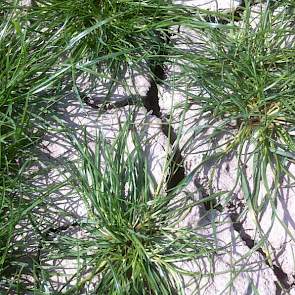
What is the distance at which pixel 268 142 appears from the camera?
1.91m

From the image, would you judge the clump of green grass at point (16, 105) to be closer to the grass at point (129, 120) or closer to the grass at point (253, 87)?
the grass at point (129, 120)

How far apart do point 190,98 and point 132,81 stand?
0.19 m

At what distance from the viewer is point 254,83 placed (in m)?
1.94

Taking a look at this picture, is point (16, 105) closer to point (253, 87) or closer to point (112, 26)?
point (112, 26)

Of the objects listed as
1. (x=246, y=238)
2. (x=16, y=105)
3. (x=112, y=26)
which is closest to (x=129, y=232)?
(x=246, y=238)

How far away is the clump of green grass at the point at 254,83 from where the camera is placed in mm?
1916

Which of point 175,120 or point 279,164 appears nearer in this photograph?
point 279,164

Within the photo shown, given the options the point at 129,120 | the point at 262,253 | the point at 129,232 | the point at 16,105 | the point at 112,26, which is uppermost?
the point at 112,26

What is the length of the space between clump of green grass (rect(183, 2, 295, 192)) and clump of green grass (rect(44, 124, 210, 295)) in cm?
26

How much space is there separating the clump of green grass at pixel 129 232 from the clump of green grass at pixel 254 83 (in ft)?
0.86

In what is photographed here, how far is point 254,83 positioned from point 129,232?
56cm

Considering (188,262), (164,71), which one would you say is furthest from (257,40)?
A: (188,262)

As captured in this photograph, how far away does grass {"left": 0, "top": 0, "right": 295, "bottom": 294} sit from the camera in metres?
1.81

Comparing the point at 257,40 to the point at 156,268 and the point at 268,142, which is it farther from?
the point at 156,268
